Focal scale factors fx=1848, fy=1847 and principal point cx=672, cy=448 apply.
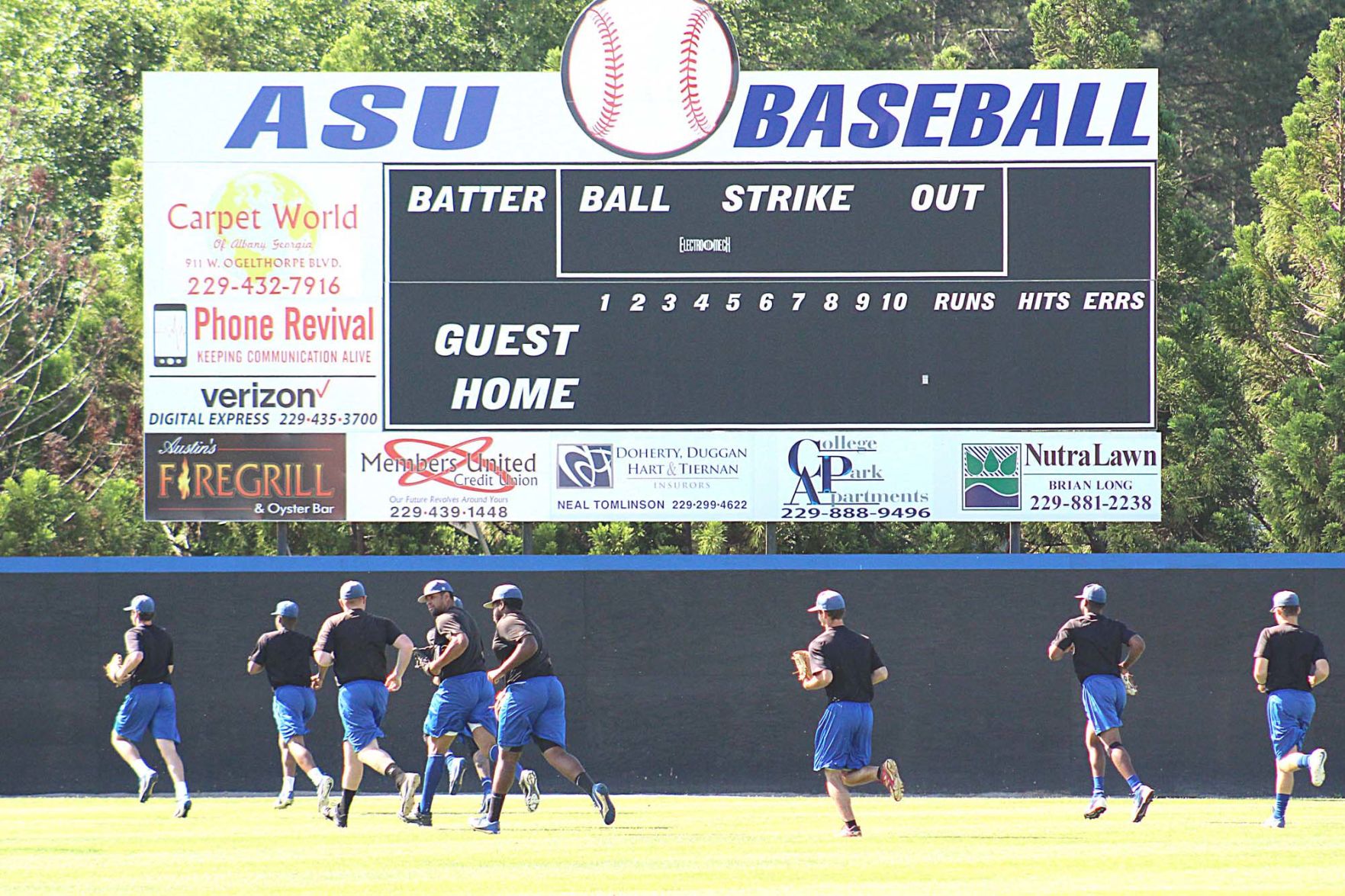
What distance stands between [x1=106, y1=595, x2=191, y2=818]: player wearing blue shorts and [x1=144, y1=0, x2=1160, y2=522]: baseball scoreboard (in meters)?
2.91

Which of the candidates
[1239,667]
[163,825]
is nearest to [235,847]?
[163,825]

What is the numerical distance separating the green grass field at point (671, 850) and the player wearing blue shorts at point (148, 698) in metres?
0.40

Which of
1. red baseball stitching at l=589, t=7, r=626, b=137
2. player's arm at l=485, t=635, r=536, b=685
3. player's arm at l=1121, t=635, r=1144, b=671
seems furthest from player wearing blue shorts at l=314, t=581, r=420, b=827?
red baseball stitching at l=589, t=7, r=626, b=137

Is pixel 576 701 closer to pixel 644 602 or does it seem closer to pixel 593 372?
pixel 644 602

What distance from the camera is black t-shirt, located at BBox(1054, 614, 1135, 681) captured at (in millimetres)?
13594

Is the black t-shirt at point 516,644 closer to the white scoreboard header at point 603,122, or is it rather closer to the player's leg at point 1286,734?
the player's leg at point 1286,734

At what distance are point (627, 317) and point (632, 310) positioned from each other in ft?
0.29

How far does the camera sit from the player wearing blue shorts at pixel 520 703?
12.2 metres

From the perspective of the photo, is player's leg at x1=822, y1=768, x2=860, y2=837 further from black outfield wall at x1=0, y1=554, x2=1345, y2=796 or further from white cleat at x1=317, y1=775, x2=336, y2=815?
black outfield wall at x1=0, y1=554, x2=1345, y2=796

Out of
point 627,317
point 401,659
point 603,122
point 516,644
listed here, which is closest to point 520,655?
point 516,644

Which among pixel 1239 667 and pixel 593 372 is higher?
pixel 593 372

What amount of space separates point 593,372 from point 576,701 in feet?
10.3

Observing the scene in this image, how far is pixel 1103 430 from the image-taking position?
1747 cm

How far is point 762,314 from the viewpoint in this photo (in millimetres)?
17438
